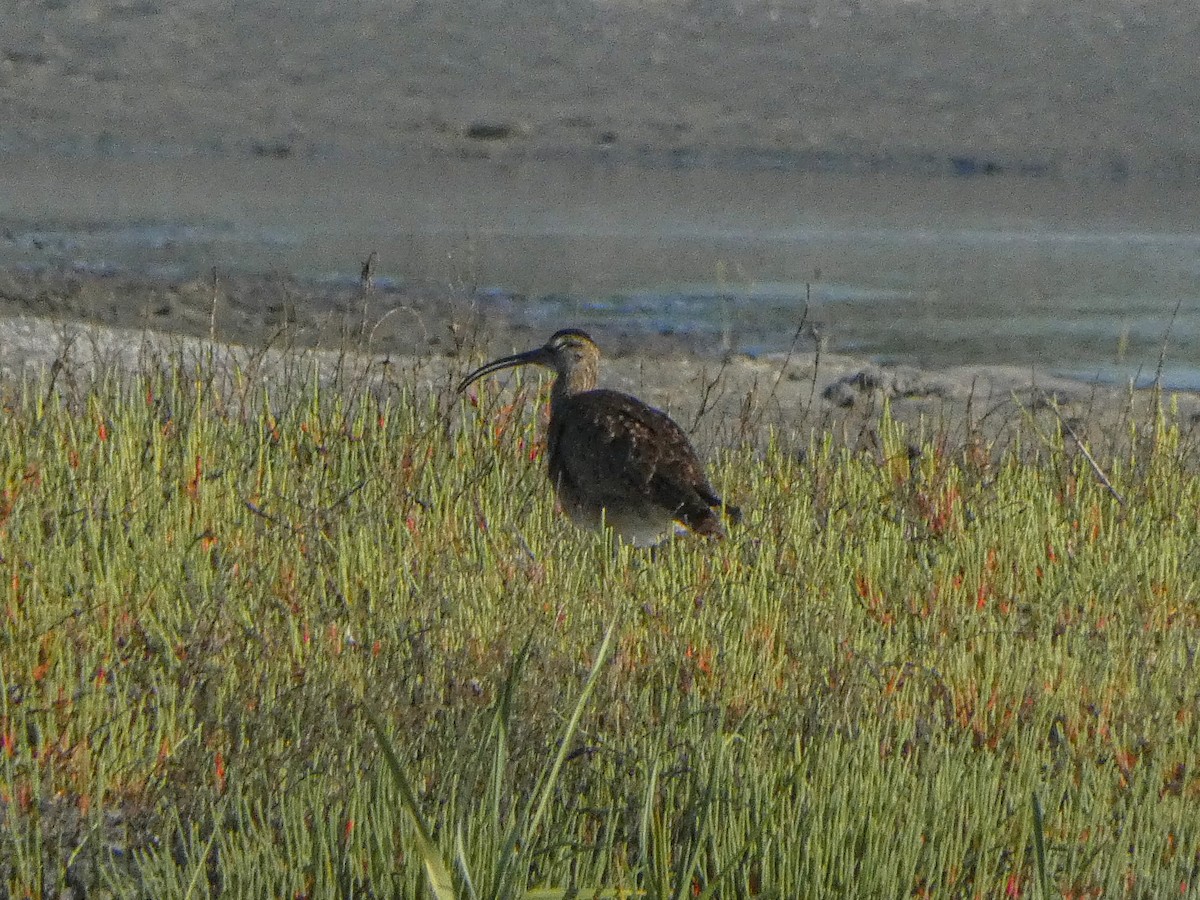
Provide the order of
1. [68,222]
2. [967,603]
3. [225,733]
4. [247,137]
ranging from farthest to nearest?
[247,137]
[68,222]
[967,603]
[225,733]

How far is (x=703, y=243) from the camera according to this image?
17953 mm

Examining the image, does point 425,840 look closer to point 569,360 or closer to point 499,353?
point 569,360

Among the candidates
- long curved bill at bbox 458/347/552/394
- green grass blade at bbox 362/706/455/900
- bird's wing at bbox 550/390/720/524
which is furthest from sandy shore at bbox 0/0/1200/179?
green grass blade at bbox 362/706/455/900

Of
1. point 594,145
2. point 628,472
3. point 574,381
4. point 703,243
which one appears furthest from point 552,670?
point 594,145

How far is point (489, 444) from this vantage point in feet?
22.0

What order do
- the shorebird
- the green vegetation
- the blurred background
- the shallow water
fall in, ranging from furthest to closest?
1. the blurred background
2. the shallow water
3. the shorebird
4. the green vegetation

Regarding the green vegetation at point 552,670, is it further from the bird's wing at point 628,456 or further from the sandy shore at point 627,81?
the sandy shore at point 627,81

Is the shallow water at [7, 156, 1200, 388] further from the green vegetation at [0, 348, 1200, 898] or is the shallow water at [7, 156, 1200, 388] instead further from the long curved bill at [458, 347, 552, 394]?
the green vegetation at [0, 348, 1200, 898]

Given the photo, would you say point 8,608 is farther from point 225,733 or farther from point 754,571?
point 754,571

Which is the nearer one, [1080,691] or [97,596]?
[1080,691]

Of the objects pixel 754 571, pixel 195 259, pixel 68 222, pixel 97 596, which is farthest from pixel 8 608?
pixel 68 222

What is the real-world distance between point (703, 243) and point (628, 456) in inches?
479

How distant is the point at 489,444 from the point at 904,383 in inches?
176

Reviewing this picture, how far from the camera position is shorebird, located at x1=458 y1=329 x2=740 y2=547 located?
5.77m
